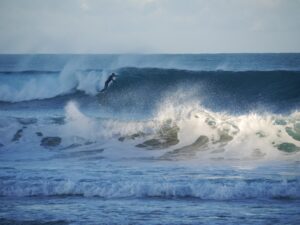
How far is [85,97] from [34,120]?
222 inches

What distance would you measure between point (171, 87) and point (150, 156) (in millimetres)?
10605

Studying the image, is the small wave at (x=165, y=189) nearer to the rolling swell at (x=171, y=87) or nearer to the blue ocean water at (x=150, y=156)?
the blue ocean water at (x=150, y=156)

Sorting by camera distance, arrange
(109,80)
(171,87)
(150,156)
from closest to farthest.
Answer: (150,156) < (171,87) < (109,80)

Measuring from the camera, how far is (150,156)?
11820 mm

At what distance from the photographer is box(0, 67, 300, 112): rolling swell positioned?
19359mm

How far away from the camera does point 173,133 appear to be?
44.3 ft

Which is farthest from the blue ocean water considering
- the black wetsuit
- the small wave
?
the black wetsuit

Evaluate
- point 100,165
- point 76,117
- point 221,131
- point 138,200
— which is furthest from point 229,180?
point 76,117

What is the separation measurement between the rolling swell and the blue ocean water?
8 centimetres

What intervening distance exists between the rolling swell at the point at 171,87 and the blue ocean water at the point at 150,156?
0.27 ft

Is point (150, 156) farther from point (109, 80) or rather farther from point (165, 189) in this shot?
point (109, 80)

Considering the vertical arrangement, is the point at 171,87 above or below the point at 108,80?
below

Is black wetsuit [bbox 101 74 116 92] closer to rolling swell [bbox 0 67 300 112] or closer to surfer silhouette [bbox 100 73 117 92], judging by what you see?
surfer silhouette [bbox 100 73 117 92]

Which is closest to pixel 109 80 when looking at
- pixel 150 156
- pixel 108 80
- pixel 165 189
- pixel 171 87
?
pixel 108 80
